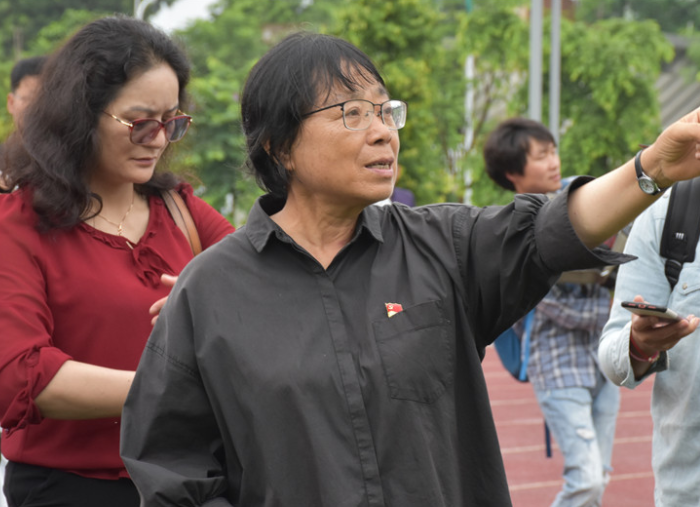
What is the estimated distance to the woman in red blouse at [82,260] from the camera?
2855 millimetres

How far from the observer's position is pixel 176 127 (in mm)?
3242

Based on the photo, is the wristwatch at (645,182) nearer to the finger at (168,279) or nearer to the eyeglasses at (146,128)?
the finger at (168,279)

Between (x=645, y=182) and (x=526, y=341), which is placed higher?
(x=645, y=182)

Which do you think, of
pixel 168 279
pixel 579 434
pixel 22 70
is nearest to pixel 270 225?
pixel 168 279

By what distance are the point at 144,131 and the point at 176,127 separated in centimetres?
12

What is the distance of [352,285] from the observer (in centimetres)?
246

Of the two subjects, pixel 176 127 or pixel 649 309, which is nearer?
pixel 649 309

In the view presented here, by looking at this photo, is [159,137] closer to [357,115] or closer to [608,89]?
[357,115]

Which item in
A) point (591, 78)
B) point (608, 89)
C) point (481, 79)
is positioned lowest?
point (481, 79)

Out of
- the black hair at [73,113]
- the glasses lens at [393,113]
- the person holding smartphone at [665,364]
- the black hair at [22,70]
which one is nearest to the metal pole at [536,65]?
the black hair at [22,70]

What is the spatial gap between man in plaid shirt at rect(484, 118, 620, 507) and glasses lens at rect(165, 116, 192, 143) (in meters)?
2.71

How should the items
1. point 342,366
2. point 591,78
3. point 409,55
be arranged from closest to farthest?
point 342,366
point 409,55
point 591,78

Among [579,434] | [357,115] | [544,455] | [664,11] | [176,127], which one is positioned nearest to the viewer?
[357,115]

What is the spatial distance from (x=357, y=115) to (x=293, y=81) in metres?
0.18
